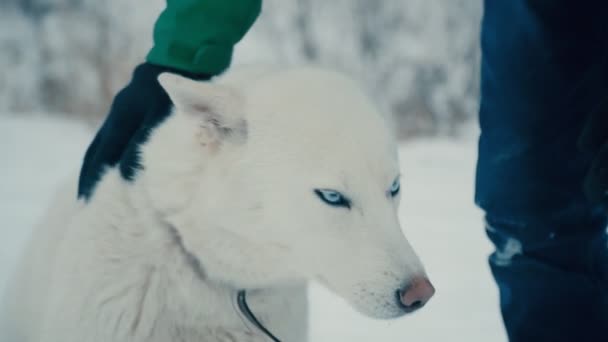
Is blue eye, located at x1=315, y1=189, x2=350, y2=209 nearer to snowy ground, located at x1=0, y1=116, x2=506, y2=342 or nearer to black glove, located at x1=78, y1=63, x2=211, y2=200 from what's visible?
black glove, located at x1=78, y1=63, x2=211, y2=200

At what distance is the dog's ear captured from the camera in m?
1.81

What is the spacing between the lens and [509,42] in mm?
2051

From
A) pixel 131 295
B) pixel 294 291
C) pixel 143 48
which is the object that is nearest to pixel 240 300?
pixel 294 291

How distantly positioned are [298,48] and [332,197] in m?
7.80

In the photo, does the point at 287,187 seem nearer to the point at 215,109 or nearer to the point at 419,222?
the point at 215,109

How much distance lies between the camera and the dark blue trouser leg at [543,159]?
1.97m

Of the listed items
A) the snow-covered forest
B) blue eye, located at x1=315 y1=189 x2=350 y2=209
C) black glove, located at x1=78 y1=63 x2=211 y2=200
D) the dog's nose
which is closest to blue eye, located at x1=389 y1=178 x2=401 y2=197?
blue eye, located at x1=315 y1=189 x2=350 y2=209

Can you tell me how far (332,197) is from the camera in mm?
1776

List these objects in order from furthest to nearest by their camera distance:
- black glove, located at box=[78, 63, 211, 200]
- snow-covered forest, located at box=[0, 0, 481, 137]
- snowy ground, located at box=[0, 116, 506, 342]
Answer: snow-covered forest, located at box=[0, 0, 481, 137], snowy ground, located at box=[0, 116, 506, 342], black glove, located at box=[78, 63, 211, 200]

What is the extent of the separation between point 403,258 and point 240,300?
54cm

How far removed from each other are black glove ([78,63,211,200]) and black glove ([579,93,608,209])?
1.21m

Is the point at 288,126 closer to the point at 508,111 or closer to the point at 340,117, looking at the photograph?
the point at 340,117

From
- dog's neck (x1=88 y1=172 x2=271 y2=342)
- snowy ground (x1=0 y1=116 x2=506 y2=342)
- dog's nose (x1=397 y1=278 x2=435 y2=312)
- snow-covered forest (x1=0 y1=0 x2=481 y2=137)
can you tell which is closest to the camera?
dog's nose (x1=397 y1=278 x2=435 y2=312)

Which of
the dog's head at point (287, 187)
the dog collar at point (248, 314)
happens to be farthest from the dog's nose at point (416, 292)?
the dog collar at point (248, 314)
